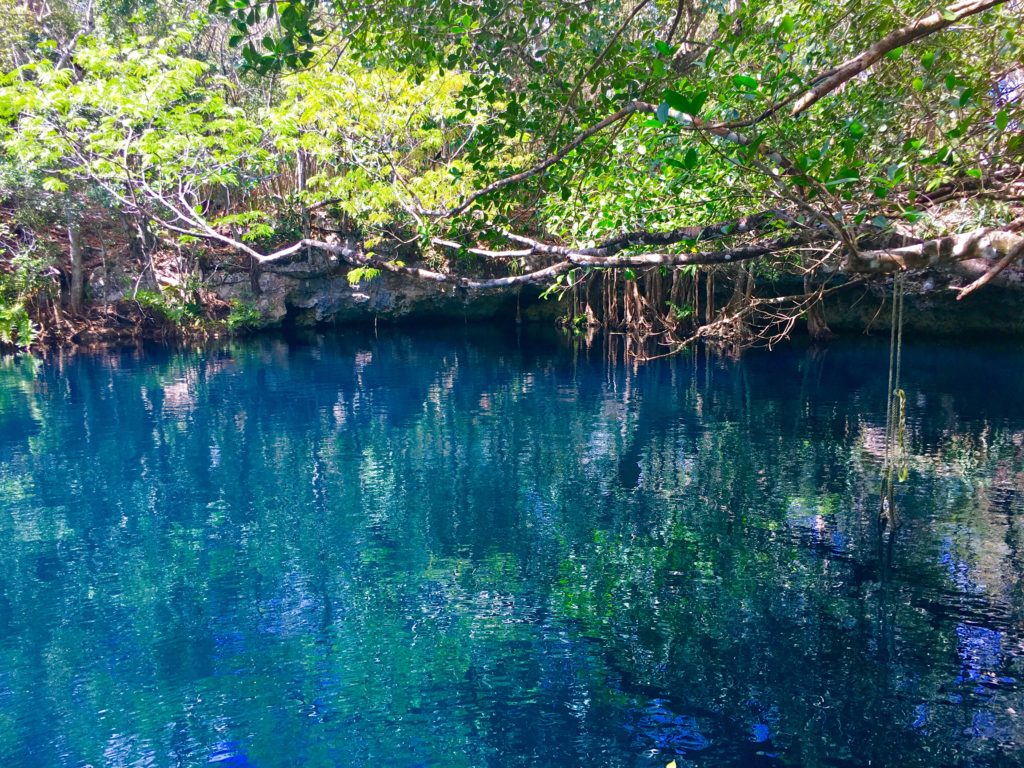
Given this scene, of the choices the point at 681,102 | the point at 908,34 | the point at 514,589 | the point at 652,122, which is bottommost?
the point at 514,589

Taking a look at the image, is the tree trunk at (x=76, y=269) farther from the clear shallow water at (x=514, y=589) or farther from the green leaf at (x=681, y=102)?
the green leaf at (x=681, y=102)

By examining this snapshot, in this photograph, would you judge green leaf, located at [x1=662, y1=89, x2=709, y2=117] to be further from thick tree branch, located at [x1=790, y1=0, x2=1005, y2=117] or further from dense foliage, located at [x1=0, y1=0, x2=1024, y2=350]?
thick tree branch, located at [x1=790, y1=0, x2=1005, y2=117]

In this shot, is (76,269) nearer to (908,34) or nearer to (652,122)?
(652,122)

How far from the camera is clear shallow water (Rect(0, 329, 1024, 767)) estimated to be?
497 centimetres

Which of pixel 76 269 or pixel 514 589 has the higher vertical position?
pixel 76 269

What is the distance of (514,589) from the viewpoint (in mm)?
7051

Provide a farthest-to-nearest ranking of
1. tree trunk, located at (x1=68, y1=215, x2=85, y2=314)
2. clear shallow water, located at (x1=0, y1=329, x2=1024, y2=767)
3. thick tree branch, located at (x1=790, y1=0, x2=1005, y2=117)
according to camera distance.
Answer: tree trunk, located at (x1=68, y1=215, x2=85, y2=314), clear shallow water, located at (x1=0, y1=329, x2=1024, y2=767), thick tree branch, located at (x1=790, y1=0, x2=1005, y2=117)

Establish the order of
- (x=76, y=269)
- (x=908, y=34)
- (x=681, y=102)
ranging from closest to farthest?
(x=681, y=102) < (x=908, y=34) < (x=76, y=269)

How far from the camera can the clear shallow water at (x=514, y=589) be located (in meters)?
4.97

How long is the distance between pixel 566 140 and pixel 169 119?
35.3ft

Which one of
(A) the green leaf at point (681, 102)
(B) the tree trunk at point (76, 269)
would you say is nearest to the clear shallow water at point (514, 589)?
(A) the green leaf at point (681, 102)

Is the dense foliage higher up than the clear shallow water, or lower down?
higher up

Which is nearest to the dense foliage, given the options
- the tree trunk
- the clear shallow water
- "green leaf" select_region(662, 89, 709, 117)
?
"green leaf" select_region(662, 89, 709, 117)

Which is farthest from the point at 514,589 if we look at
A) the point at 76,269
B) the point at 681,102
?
the point at 76,269
